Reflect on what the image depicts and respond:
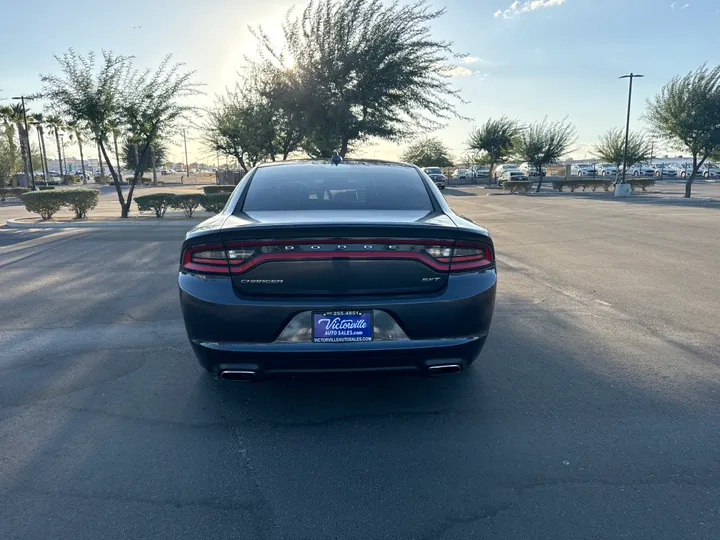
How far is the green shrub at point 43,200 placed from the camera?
1557 cm

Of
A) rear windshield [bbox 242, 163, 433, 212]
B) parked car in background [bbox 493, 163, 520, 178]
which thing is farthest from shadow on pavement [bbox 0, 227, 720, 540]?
parked car in background [bbox 493, 163, 520, 178]

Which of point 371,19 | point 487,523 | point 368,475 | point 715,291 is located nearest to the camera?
point 487,523

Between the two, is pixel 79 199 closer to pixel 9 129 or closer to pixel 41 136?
pixel 9 129

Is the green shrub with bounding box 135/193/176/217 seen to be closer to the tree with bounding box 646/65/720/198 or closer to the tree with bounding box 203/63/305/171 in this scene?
the tree with bounding box 203/63/305/171

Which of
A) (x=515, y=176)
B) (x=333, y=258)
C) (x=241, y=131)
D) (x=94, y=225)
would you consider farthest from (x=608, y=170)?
(x=333, y=258)

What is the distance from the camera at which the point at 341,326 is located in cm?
308

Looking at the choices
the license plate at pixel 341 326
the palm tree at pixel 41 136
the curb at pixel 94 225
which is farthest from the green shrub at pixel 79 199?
the palm tree at pixel 41 136

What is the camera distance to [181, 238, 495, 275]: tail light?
10.0ft

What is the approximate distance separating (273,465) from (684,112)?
30.6 metres

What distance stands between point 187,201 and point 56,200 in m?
3.73

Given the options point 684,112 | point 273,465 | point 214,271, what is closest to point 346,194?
point 214,271

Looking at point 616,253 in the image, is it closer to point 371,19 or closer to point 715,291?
point 715,291

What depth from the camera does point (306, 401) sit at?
3.64 metres

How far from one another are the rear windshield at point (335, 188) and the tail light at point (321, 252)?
2.08ft
